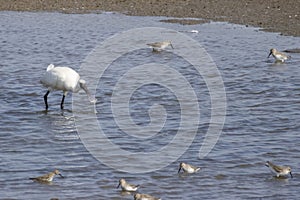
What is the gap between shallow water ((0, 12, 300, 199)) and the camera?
10.1 meters

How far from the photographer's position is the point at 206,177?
1044 cm

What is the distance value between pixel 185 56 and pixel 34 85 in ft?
16.1

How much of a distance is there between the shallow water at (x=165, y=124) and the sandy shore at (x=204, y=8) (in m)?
1.09


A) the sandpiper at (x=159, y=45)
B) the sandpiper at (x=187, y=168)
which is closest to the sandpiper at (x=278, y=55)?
the sandpiper at (x=159, y=45)

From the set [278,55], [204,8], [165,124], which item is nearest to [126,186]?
[165,124]

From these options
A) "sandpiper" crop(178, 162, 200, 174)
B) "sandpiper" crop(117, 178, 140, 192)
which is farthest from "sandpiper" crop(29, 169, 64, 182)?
"sandpiper" crop(178, 162, 200, 174)

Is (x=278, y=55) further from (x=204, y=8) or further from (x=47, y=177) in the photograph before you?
(x=47, y=177)

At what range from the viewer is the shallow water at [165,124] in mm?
10055

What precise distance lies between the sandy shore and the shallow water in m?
1.09

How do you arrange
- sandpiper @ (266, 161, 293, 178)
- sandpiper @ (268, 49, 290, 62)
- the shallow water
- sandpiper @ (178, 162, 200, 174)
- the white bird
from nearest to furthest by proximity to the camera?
the shallow water, sandpiper @ (266, 161, 293, 178), sandpiper @ (178, 162, 200, 174), the white bird, sandpiper @ (268, 49, 290, 62)

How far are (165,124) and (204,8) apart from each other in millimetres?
14011

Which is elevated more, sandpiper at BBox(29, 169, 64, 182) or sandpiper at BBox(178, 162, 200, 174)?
sandpiper at BBox(178, 162, 200, 174)

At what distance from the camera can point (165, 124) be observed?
13430 mm

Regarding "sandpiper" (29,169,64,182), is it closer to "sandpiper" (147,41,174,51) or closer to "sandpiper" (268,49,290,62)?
"sandpiper" (268,49,290,62)
